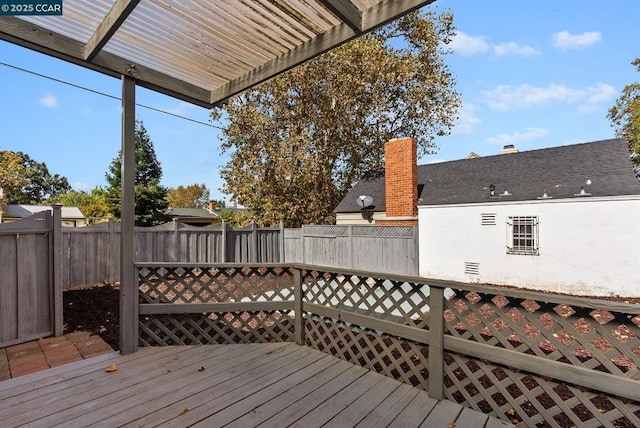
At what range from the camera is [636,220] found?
6801 millimetres

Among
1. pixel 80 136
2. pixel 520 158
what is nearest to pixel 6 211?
pixel 80 136

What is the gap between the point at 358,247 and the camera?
32.3 ft

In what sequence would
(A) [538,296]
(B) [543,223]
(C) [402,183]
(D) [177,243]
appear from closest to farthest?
1. (A) [538,296]
2. (B) [543,223]
3. (D) [177,243]
4. (C) [402,183]

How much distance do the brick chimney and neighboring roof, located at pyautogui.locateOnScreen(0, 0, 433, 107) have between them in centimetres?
798

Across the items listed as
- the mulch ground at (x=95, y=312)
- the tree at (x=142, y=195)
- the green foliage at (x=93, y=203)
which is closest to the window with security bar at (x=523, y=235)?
the mulch ground at (x=95, y=312)

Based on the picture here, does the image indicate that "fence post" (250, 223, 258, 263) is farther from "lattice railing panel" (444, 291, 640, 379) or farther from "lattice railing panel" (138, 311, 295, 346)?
"lattice railing panel" (444, 291, 640, 379)

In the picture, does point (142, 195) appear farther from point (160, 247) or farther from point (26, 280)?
point (26, 280)

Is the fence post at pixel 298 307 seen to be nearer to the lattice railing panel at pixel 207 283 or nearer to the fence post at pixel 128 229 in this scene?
the lattice railing panel at pixel 207 283

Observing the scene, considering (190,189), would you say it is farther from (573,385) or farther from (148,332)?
(573,385)

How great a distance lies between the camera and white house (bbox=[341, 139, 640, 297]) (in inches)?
277

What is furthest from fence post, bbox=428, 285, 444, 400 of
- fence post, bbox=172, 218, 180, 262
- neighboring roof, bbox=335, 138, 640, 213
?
fence post, bbox=172, 218, 180, 262

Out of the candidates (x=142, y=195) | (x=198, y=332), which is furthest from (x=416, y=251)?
(x=142, y=195)

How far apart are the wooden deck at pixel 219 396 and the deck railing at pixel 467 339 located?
0.69 feet

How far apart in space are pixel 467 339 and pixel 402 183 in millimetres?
8438
